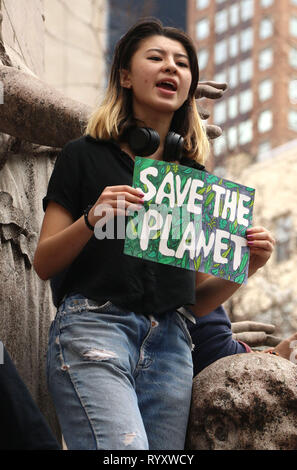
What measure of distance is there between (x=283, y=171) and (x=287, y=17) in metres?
6.01

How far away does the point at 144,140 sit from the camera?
3.44 m

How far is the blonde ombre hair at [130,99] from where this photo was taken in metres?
3.65

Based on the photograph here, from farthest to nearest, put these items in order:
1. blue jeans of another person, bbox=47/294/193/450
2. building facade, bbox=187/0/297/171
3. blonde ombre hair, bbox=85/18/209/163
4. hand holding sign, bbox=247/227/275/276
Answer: building facade, bbox=187/0/297/171
blonde ombre hair, bbox=85/18/209/163
hand holding sign, bbox=247/227/275/276
blue jeans of another person, bbox=47/294/193/450

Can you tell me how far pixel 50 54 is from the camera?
51.6 feet

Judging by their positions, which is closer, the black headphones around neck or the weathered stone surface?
the weathered stone surface

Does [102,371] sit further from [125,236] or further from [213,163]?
[213,163]

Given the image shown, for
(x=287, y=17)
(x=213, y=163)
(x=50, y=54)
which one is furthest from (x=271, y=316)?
(x=287, y=17)

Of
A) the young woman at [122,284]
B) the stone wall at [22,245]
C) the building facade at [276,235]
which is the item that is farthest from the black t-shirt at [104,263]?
the building facade at [276,235]

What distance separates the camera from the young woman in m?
3.01

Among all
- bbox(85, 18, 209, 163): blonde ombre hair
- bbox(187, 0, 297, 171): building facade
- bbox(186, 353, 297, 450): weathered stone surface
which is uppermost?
bbox(187, 0, 297, 171): building facade

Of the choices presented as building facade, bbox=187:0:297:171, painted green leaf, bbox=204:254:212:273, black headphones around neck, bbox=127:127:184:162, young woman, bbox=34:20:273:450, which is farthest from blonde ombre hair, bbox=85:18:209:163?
building facade, bbox=187:0:297:171

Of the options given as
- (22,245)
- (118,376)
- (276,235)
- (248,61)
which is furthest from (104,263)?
(248,61)

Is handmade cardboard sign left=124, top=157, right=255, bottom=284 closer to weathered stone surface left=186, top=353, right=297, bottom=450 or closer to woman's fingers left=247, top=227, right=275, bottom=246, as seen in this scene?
woman's fingers left=247, top=227, right=275, bottom=246

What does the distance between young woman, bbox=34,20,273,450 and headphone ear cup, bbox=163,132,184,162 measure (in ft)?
0.23
